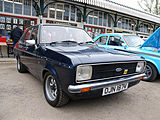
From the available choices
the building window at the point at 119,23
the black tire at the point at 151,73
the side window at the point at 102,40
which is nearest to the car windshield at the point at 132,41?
the side window at the point at 102,40

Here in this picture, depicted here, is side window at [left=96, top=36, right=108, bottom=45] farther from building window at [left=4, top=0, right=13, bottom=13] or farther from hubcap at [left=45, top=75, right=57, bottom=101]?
building window at [left=4, top=0, right=13, bottom=13]

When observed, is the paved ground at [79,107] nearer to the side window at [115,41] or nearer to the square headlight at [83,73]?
the square headlight at [83,73]

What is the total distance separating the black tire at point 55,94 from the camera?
2066mm

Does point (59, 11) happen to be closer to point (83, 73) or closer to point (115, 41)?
point (115, 41)

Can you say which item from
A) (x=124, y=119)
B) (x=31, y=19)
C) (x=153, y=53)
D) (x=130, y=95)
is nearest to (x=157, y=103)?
(x=130, y=95)

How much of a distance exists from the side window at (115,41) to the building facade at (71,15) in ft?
19.6

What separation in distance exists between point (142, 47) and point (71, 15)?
9340 millimetres

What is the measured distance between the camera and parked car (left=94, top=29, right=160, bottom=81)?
12.7 ft

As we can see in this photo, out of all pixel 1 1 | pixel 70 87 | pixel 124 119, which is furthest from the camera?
pixel 1 1

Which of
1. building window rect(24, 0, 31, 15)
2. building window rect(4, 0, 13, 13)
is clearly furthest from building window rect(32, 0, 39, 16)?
building window rect(4, 0, 13, 13)

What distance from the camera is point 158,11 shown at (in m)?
26.1

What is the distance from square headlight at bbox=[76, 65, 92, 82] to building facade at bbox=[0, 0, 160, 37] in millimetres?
9433

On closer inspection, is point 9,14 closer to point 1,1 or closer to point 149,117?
point 1,1

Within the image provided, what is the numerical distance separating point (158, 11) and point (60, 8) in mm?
23727
